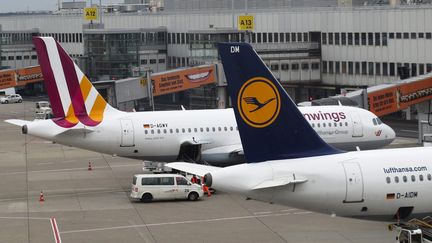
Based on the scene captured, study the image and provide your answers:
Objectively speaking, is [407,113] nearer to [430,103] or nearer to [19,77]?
[430,103]

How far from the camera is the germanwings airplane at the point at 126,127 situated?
2178 inches

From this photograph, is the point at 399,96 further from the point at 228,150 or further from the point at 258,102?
the point at 258,102

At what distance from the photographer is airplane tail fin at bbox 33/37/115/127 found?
5603cm

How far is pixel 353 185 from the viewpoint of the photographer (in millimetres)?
35469

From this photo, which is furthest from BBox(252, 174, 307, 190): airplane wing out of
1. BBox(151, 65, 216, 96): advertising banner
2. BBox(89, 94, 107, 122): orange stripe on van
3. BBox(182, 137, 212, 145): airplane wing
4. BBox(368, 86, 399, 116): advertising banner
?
BBox(151, 65, 216, 96): advertising banner

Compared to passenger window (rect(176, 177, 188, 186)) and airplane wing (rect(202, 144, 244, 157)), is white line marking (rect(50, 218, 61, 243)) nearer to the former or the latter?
passenger window (rect(176, 177, 188, 186))

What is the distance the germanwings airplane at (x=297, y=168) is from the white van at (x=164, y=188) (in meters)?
14.6

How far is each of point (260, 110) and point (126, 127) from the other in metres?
22.8

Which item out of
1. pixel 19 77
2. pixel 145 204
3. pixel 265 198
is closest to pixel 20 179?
pixel 145 204

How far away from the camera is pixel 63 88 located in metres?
56.4

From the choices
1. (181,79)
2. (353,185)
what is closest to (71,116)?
(353,185)

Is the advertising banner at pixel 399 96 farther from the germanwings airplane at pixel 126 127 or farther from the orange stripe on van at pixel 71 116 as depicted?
the orange stripe on van at pixel 71 116

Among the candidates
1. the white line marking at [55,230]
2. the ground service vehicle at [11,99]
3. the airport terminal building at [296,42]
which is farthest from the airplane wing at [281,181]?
the ground service vehicle at [11,99]

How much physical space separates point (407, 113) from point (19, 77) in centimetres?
5420
